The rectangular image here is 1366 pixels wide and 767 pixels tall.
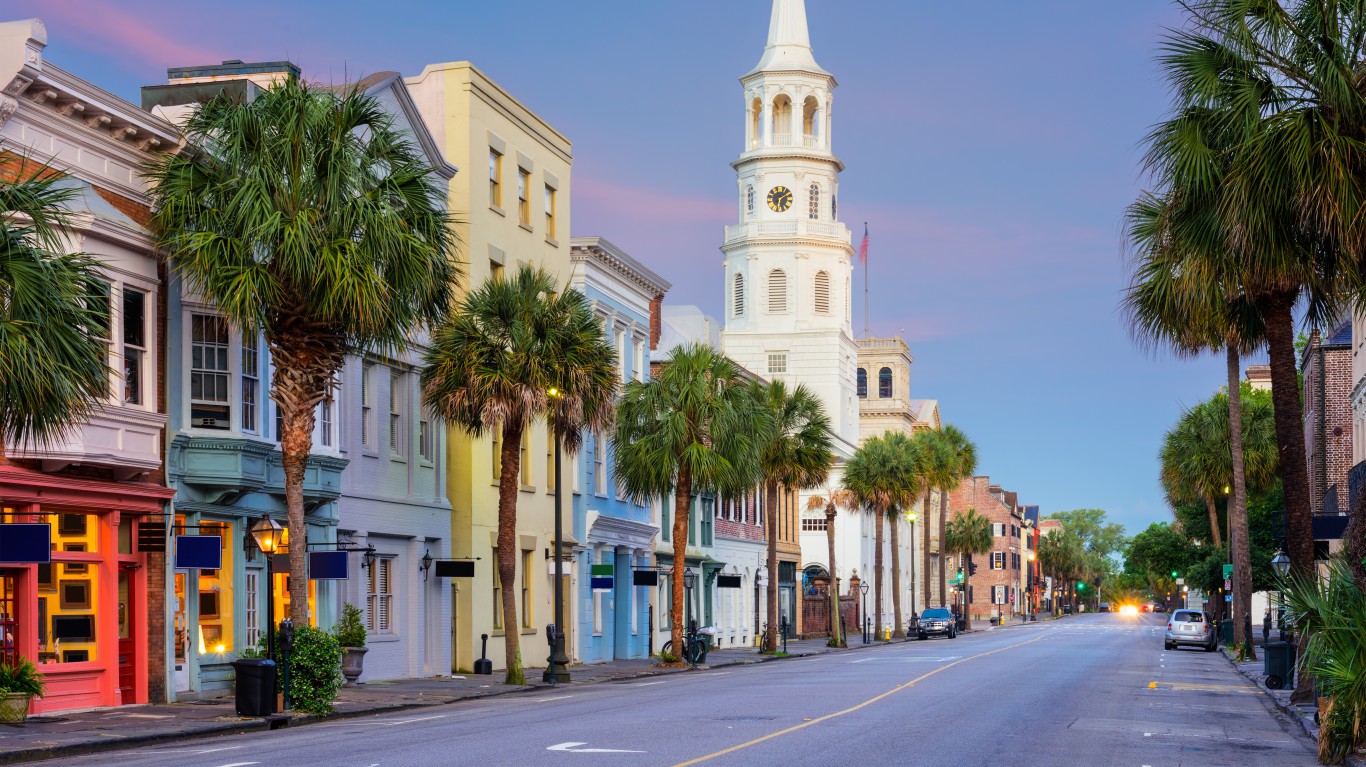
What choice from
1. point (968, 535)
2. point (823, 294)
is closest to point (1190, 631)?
point (823, 294)

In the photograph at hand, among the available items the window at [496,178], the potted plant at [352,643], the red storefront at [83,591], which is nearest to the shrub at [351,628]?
the potted plant at [352,643]

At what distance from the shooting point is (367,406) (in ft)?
117

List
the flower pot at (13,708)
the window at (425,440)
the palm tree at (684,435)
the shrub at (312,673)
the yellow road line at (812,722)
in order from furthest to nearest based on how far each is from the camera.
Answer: the palm tree at (684,435)
the window at (425,440)
the shrub at (312,673)
the flower pot at (13,708)
the yellow road line at (812,722)

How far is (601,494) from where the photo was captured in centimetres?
5044

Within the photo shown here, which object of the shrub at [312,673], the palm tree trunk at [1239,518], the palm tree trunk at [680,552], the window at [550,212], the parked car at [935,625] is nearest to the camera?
the shrub at [312,673]

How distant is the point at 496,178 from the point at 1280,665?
22.4 m

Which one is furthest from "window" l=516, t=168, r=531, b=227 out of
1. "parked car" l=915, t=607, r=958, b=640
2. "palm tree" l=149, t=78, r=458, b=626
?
"parked car" l=915, t=607, r=958, b=640

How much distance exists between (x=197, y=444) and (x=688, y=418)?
20796 mm

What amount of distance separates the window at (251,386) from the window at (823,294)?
75945mm

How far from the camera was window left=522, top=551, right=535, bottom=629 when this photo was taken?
44.0m

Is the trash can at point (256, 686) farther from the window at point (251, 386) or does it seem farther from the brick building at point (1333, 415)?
the brick building at point (1333, 415)

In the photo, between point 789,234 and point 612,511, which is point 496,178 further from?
point 789,234

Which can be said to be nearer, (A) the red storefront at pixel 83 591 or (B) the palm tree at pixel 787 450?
(A) the red storefront at pixel 83 591

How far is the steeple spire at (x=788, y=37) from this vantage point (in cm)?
9950
